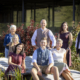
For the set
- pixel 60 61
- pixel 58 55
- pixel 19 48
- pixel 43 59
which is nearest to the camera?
pixel 43 59

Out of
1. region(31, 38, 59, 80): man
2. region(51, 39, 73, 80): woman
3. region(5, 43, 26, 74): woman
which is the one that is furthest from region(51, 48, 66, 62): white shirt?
region(5, 43, 26, 74): woman

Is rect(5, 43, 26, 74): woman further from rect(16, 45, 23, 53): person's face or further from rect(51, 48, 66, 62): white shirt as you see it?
rect(51, 48, 66, 62): white shirt

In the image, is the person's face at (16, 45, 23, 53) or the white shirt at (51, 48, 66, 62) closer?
the person's face at (16, 45, 23, 53)

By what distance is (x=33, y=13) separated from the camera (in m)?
18.9

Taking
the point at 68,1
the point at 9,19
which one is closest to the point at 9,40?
the point at 68,1

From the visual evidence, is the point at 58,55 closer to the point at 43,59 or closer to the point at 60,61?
the point at 60,61

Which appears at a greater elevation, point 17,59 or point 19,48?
point 19,48

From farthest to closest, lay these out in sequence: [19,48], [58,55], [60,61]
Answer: [58,55], [60,61], [19,48]

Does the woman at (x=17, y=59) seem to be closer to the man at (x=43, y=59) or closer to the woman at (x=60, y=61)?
the man at (x=43, y=59)

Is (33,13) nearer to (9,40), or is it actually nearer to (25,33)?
(25,33)

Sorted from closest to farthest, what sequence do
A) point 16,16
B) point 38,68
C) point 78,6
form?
point 38,68 → point 78,6 → point 16,16

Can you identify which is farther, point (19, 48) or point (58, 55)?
point (58, 55)

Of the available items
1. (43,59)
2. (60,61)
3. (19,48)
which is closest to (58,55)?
(60,61)

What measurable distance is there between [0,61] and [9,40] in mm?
704
